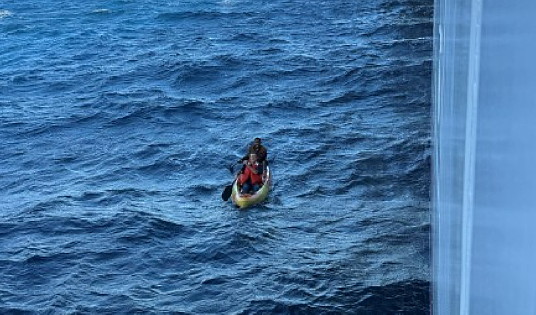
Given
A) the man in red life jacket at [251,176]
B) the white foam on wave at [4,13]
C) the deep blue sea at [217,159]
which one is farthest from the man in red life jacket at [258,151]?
the white foam on wave at [4,13]

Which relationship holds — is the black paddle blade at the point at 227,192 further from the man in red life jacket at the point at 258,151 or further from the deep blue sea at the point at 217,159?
the man in red life jacket at the point at 258,151

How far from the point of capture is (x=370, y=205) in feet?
76.2

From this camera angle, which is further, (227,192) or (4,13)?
(4,13)

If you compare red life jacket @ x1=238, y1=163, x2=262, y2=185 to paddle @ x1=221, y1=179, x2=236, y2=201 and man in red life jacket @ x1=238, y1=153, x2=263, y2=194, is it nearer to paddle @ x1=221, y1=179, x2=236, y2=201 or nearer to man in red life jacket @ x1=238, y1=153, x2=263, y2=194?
man in red life jacket @ x1=238, y1=153, x2=263, y2=194

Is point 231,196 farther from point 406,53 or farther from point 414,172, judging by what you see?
point 406,53

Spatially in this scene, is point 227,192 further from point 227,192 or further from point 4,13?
point 4,13

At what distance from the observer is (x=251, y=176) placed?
24109 mm

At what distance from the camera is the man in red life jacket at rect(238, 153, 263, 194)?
2402 cm

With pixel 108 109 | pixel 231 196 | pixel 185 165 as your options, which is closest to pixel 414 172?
pixel 231 196

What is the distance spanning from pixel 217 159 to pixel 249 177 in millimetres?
4120

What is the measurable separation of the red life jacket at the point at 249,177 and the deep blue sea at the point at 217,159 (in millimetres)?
556

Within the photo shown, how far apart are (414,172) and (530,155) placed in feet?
78.0

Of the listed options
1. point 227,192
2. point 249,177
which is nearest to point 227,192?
point 227,192

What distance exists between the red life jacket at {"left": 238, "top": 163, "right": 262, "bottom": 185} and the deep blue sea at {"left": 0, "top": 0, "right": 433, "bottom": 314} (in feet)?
1.82
